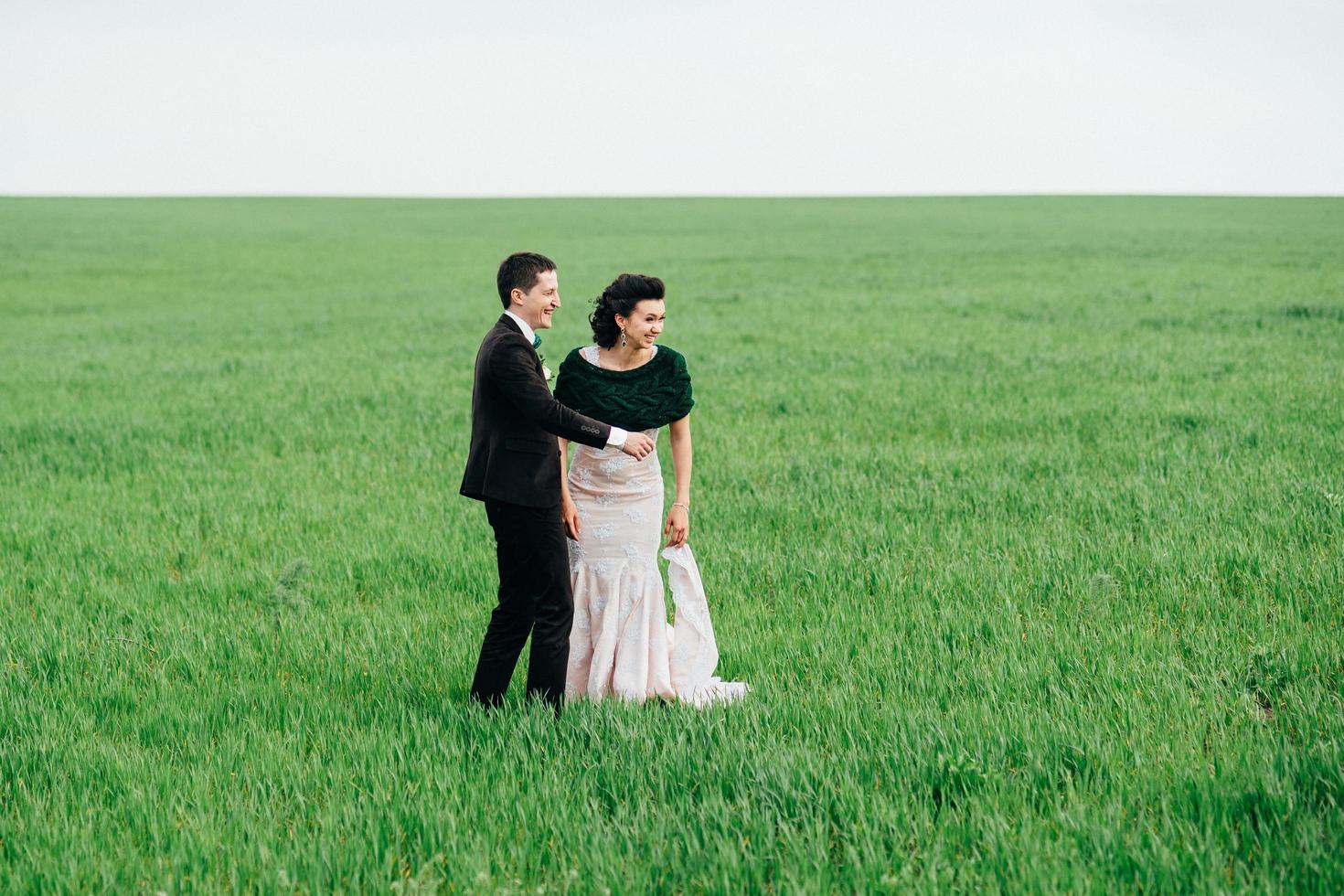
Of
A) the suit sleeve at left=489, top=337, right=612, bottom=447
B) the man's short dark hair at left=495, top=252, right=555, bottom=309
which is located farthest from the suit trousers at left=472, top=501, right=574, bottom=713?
the man's short dark hair at left=495, top=252, right=555, bottom=309

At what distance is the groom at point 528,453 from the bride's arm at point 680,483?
37 cm

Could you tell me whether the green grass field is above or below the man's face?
below

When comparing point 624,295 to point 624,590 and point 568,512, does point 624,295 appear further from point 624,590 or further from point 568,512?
point 624,590

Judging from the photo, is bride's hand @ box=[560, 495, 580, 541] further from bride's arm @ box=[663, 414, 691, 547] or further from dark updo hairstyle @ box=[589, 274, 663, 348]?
dark updo hairstyle @ box=[589, 274, 663, 348]

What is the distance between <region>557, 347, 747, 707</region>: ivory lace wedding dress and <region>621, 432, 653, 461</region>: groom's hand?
0.89 feet

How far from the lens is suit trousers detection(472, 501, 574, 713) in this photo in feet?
15.0

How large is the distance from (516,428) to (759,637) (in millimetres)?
1900

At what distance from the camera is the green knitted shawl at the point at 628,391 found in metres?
4.79

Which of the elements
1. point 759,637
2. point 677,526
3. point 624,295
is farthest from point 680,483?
point 759,637

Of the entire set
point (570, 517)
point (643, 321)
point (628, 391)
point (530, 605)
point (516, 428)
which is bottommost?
point (530, 605)

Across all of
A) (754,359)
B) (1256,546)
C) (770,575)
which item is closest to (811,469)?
(770,575)

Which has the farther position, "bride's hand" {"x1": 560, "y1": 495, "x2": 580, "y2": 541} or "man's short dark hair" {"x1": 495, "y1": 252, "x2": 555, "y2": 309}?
"bride's hand" {"x1": 560, "y1": 495, "x2": 580, "y2": 541}

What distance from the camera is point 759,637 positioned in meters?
5.68

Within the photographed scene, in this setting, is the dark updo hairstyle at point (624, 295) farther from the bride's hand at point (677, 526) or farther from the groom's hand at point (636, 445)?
the bride's hand at point (677, 526)
